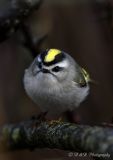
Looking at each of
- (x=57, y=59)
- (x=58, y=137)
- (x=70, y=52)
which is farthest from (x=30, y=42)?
(x=70, y=52)

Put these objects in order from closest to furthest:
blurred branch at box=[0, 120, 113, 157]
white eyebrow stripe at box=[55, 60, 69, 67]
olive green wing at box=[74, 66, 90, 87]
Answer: blurred branch at box=[0, 120, 113, 157]
white eyebrow stripe at box=[55, 60, 69, 67]
olive green wing at box=[74, 66, 90, 87]

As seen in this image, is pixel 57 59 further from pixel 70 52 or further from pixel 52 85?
pixel 70 52

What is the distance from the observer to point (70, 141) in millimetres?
1466

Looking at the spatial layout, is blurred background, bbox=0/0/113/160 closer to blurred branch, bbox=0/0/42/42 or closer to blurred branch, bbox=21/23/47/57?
blurred branch, bbox=21/23/47/57

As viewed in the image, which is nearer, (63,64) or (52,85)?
(52,85)

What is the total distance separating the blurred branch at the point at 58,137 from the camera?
1239mm

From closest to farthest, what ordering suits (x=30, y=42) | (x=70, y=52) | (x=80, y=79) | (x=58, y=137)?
(x=58, y=137) → (x=30, y=42) → (x=80, y=79) → (x=70, y=52)

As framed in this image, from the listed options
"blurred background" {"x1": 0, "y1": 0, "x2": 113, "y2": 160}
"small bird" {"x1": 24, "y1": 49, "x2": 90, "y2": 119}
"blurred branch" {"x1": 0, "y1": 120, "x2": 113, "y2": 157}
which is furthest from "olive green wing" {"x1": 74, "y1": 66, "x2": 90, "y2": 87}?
"blurred background" {"x1": 0, "y1": 0, "x2": 113, "y2": 160}

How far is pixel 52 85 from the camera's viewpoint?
247cm

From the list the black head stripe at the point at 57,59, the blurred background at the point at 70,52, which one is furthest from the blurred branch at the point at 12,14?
the blurred background at the point at 70,52

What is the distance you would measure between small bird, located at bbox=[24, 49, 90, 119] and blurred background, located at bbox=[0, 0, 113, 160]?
4.30 feet

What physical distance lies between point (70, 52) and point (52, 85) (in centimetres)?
163

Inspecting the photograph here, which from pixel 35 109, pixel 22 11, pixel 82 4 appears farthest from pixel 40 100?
pixel 82 4

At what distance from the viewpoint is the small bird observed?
7.96 feet
